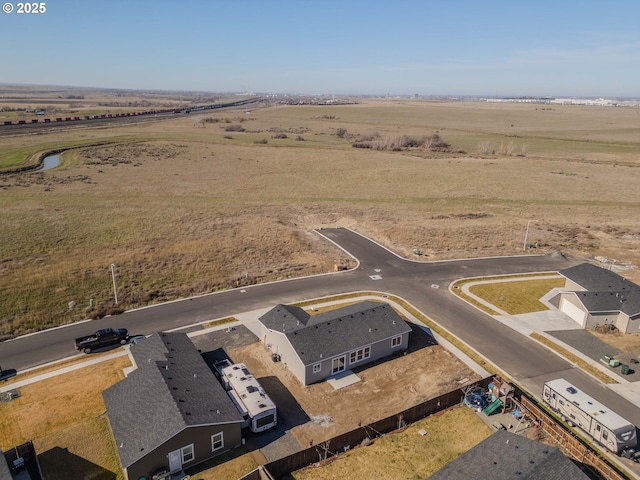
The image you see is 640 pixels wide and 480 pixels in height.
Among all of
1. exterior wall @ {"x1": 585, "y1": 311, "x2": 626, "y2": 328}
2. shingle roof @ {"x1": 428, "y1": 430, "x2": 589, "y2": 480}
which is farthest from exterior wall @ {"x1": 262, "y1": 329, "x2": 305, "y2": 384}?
exterior wall @ {"x1": 585, "y1": 311, "x2": 626, "y2": 328}

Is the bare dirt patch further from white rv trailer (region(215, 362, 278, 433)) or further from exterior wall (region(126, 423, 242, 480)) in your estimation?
exterior wall (region(126, 423, 242, 480))

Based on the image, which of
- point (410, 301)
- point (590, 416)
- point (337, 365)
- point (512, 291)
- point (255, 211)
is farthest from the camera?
point (255, 211)

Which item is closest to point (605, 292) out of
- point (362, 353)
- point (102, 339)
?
point (362, 353)

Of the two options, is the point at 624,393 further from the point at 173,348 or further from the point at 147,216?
the point at 147,216

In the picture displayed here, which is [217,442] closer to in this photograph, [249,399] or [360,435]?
[249,399]

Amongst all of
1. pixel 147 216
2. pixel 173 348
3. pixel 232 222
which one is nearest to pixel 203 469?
pixel 173 348

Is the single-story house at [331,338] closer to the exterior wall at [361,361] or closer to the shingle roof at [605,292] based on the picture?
the exterior wall at [361,361]

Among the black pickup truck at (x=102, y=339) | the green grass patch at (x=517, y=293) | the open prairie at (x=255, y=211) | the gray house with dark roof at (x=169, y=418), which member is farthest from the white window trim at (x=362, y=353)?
the black pickup truck at (x=102, y=339)
